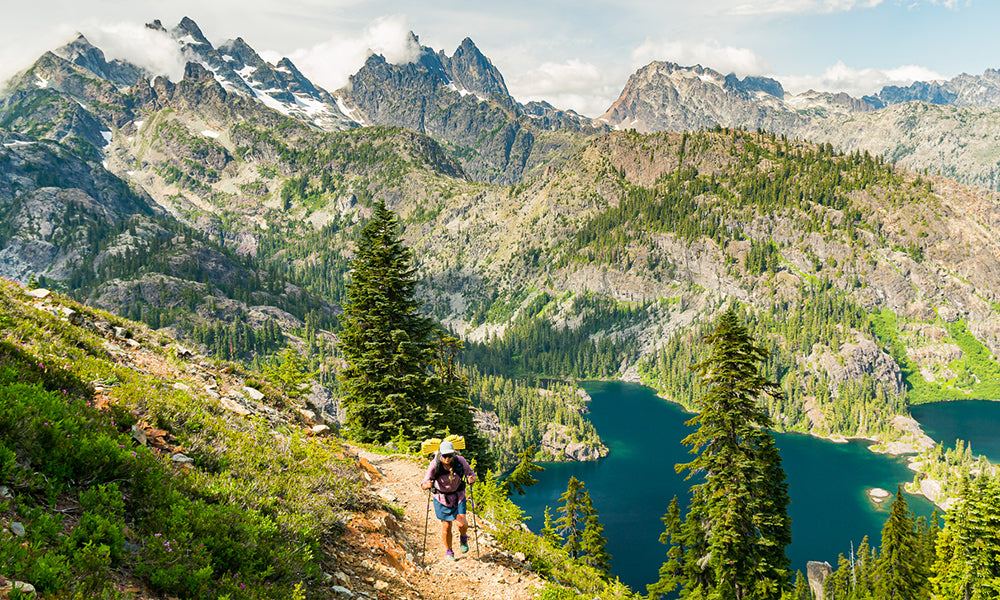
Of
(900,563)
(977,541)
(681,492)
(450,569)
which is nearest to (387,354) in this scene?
(450,569)

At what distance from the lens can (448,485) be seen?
42.1 feet

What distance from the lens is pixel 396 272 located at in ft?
104

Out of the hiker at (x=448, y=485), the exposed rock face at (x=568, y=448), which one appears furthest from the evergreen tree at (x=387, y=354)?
the exposed rock face at (x=568, y=448)

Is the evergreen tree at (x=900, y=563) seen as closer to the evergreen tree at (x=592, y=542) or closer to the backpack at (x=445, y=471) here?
the evergreen tree at (x=592, y=542)

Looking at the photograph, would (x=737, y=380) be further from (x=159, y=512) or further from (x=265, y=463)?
(x=159, y=512)

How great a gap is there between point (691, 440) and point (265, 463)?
81.0 ft

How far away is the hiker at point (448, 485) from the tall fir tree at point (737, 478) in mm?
18186

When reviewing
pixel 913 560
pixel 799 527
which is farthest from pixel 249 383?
pixel 799 527

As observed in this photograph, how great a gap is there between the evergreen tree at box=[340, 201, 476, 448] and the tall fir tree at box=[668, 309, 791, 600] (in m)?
14.8

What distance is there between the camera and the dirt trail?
11.2m

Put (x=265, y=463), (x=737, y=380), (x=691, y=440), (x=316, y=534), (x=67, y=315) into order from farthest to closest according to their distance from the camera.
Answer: (x=691, y=440), (x=737, y=380), (x=67, y=315), (x=265, y=463), (x=316, y=534)

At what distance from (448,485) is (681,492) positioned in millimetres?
145174

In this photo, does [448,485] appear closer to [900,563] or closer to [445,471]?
[445,471]

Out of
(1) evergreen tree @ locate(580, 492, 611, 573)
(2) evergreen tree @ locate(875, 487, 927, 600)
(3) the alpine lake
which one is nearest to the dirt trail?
(1) evergreen tree @ locate(580, 492, 611, 573)
